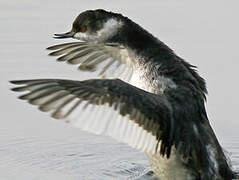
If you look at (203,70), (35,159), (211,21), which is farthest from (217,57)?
(35,159)

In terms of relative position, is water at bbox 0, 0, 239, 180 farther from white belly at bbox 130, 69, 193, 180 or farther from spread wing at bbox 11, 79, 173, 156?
spread wing at bbox 11, 79, 173, 156

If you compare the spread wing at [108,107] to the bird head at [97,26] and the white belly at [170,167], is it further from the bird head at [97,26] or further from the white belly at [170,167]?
the bird head at [97,26]

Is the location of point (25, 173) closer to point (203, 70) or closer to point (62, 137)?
point (62, 137)

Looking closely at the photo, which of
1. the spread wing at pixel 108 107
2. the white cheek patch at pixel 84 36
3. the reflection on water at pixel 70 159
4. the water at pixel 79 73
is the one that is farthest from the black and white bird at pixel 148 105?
the reflection on water at pixel 70 159

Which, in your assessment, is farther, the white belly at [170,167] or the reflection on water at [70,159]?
the reflection on water at [70,159]

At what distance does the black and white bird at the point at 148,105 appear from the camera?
717 centimetres

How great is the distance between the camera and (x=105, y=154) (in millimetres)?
9547

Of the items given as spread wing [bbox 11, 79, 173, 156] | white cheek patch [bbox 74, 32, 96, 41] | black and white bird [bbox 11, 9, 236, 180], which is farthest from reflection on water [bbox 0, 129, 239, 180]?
spread wing [bbox 11, 79, 173, 156]

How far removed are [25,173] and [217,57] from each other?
344 cm

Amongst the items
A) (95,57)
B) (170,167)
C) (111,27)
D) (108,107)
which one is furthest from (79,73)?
(108,107)

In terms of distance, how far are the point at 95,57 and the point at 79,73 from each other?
45.4 inches

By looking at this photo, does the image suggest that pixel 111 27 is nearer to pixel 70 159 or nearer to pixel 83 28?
pixel 83 28

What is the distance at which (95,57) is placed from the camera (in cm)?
941

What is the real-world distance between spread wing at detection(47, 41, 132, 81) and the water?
1.24ft
